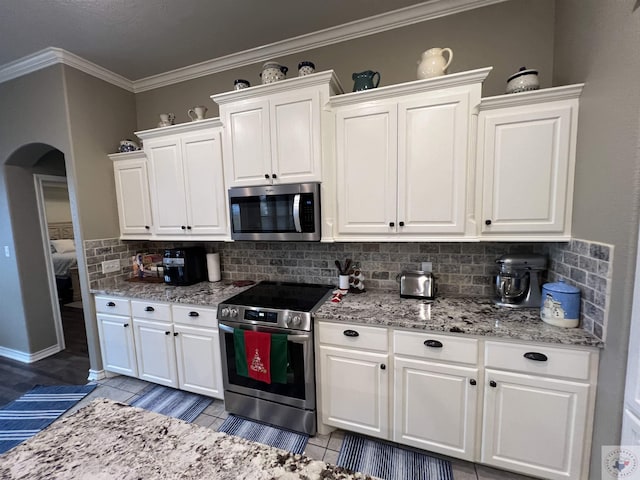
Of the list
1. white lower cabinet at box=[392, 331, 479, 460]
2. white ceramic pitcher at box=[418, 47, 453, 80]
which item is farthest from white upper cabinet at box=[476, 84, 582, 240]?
white lower cabinet at box=[392, 331, 479, 460]

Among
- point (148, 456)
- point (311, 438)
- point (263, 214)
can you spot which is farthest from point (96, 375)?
point (148, 456)

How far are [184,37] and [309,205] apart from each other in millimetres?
1772

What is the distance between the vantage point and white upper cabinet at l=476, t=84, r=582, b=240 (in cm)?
157

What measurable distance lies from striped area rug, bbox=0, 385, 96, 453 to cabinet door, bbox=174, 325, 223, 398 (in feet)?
3.35

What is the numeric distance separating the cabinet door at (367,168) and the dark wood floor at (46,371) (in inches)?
123

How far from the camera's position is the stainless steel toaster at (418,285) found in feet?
6.52

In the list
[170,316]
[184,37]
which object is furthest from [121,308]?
[184,37]

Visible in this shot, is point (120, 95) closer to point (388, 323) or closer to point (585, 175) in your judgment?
point (388, 323)

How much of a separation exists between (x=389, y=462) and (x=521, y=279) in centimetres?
144

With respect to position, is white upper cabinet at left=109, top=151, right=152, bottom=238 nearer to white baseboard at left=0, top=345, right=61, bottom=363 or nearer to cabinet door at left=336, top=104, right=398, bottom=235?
white baseboard at left=0, top=345, right=61, bottom=363

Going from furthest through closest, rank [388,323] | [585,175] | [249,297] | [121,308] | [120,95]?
[120,95] → [121,308] → [249,297] → [388,323] → [585,175]

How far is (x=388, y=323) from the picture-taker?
1664 mm

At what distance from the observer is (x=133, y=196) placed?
2.74 metres

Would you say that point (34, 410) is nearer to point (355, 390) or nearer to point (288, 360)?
point (288, 360)
